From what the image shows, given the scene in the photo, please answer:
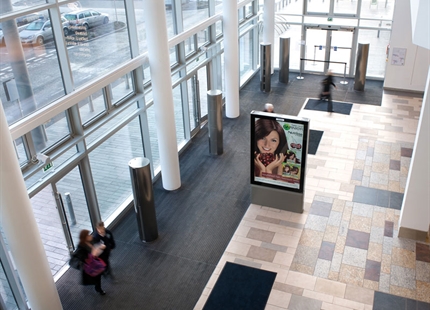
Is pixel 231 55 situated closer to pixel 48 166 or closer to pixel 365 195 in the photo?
pixel 365 195

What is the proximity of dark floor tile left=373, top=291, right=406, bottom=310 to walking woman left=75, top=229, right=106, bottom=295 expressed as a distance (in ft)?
15.1

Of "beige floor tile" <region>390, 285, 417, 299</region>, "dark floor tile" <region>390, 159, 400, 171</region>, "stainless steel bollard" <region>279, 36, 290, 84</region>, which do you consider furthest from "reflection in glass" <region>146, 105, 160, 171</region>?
"stainless steel bollard" <region>279, 36, 290, 84</region>

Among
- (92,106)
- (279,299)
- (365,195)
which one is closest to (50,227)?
(92,106)

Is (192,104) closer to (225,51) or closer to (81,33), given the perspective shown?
(225,51)

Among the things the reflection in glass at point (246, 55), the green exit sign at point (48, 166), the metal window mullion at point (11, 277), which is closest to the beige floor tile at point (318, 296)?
the metal window mullion at point (11, 277)

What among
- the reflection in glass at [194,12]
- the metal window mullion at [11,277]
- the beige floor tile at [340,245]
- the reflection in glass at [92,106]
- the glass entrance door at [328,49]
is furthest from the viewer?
the glass entrance door at [328,49]

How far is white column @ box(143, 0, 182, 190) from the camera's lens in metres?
8.91

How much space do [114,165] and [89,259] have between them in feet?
9.16

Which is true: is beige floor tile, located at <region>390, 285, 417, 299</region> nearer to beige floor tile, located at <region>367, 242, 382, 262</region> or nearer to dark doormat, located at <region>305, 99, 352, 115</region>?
beige floor tile, located at <region>367, 242, 382, 262</region>

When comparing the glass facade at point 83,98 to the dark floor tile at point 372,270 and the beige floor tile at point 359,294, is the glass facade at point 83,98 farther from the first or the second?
the dark floor tile at point 372,270

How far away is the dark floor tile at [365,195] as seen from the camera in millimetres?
10195

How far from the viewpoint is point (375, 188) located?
10.6 metres

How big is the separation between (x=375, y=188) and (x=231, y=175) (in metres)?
3.43

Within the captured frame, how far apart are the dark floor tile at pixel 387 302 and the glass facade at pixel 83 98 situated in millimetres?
5478
